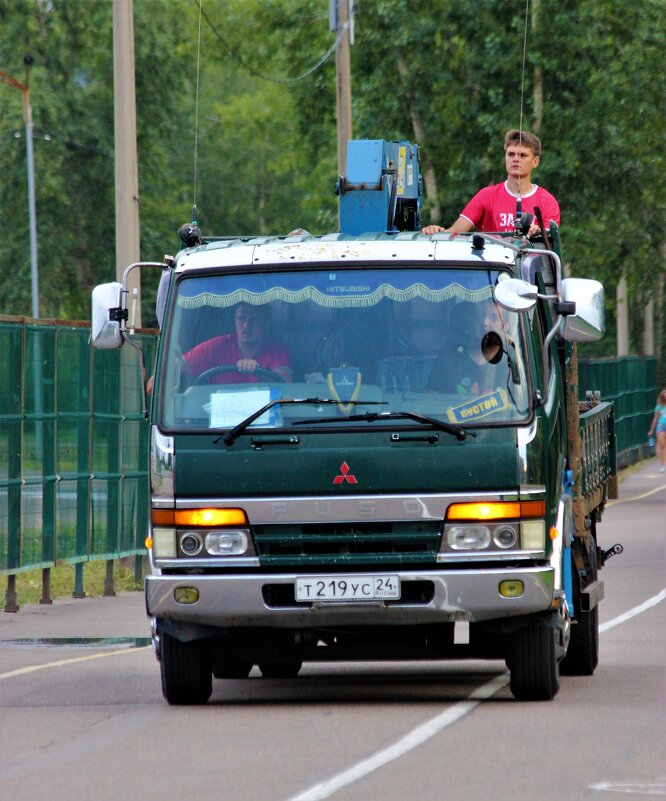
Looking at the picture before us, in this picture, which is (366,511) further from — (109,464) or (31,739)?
(109,464)

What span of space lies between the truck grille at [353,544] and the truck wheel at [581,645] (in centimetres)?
198

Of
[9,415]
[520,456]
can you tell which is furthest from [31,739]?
[9,415]

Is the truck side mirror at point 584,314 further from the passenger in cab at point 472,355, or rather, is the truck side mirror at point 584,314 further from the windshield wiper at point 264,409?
the windshield wiper at point 264,409

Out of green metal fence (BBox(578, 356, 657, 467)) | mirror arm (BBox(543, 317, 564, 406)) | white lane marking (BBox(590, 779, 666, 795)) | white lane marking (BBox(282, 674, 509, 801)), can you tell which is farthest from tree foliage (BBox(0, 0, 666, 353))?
white lane marking (BBox(590, 779, 666, 795))

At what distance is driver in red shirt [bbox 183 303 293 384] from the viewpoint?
10586 millimetres

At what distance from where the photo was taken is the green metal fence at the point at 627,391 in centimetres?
4306

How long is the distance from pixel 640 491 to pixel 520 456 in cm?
2923

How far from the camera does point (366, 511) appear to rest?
406 inches

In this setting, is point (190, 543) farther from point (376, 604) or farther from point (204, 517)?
point (376, 604)

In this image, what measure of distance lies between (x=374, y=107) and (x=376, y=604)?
36.0 metres

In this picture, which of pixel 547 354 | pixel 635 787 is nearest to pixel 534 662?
pixel 547 354

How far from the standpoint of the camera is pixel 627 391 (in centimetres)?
4928

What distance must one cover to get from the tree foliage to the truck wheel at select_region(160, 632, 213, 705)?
11.3 meters

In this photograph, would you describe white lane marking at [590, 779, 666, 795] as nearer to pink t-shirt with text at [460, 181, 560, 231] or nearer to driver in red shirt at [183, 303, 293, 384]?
driver in red shirt at [183, 303, 293, 384]
